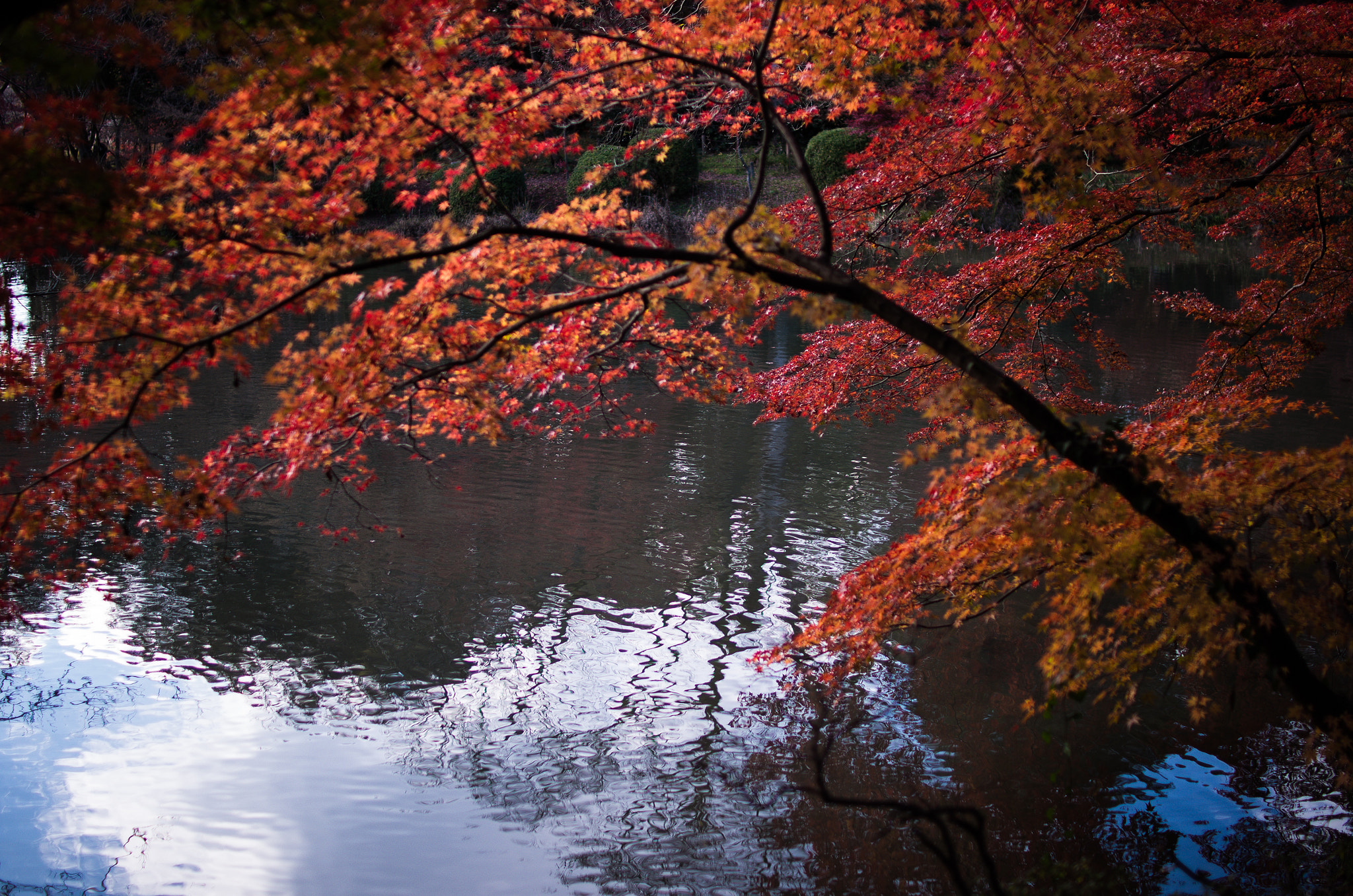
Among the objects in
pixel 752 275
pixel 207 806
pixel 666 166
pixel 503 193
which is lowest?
pixel 207 806

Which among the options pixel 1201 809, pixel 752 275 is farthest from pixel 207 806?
pixel 1201 809

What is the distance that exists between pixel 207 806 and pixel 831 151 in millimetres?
19816

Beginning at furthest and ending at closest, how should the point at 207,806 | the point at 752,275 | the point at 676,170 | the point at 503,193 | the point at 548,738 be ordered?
the point at 503,193
the point at 676,170
the point at 548,738
the point at 207,806
the point at 752,275

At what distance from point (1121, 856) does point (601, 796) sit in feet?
7.98

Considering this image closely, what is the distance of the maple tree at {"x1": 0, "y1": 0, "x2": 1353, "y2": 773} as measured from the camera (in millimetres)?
3105

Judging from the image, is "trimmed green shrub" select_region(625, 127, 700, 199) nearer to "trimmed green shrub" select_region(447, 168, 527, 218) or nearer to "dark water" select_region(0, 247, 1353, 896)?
"trimmed green shrub" select_region(447, 168, 527, 218)

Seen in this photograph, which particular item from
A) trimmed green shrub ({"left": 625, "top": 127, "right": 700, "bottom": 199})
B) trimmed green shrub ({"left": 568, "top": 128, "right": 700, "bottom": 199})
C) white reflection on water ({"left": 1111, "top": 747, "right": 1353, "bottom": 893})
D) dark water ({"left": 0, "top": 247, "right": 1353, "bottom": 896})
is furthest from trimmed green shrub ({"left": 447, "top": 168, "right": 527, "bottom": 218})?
white reflection on water ({"left": 1111, "top": 747, "right": 1353, "bottom": 893})

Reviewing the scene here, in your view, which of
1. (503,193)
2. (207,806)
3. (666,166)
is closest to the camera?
(207,806)

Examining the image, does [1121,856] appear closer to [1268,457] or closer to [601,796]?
[1268,457]

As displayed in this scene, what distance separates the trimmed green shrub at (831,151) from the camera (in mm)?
20859

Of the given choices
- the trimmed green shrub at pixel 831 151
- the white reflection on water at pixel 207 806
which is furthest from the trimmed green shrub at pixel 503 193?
the white reflection on water at pixel 207 806

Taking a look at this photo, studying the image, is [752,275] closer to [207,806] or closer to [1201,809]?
[1201,809]

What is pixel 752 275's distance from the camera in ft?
10.2

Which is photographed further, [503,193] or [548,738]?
[503,193]
